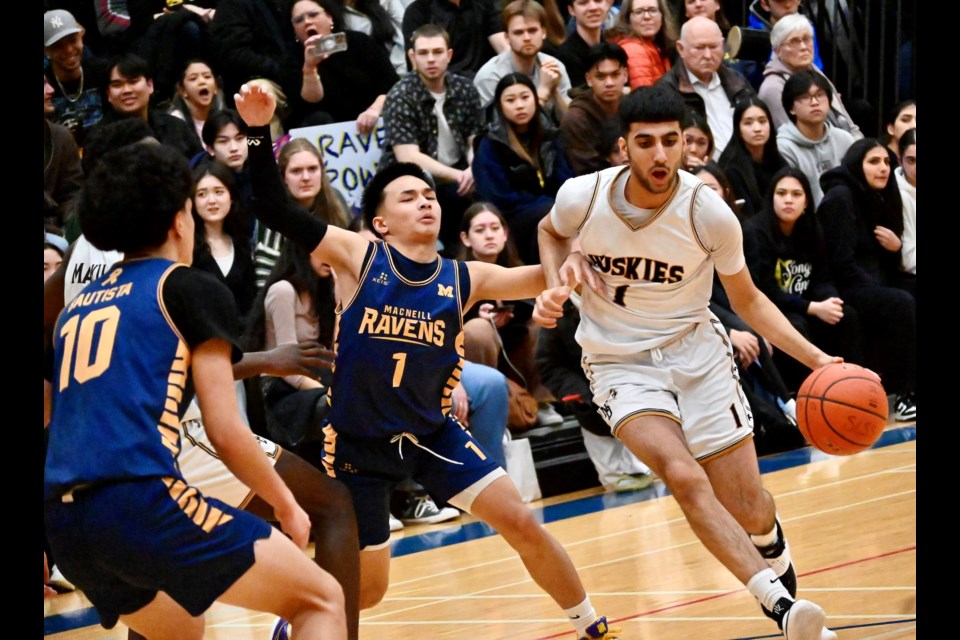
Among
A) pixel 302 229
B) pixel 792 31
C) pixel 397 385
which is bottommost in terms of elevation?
pixel 792 31

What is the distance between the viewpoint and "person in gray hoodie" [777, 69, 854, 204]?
433 inches

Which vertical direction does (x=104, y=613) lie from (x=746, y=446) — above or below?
above

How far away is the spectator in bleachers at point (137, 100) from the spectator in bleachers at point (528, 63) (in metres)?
2.42

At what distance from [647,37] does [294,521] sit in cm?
871

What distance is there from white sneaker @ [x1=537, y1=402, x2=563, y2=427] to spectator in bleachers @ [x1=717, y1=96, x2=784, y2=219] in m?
2.28

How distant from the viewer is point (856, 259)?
35.1 feet

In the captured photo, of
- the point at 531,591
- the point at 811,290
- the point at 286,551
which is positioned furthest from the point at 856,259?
the point at 286,551

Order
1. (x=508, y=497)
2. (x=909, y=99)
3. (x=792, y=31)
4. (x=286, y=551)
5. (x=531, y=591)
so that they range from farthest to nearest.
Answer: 1. (x=909, y=99)
2. (x=792, y=31)
3. (x=531, y=591)
4. (x=508, y=497)
5. (x=286, y=551)

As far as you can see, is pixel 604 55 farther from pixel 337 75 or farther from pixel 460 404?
pixel 460 404

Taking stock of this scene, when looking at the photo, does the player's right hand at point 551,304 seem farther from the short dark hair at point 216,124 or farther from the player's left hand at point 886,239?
the player's left hand at point 886,239

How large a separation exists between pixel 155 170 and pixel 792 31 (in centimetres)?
900

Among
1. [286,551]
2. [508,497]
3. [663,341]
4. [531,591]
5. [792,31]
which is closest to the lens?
[286,551]

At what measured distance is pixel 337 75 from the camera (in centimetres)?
991

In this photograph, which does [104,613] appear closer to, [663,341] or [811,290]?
[663,341]
